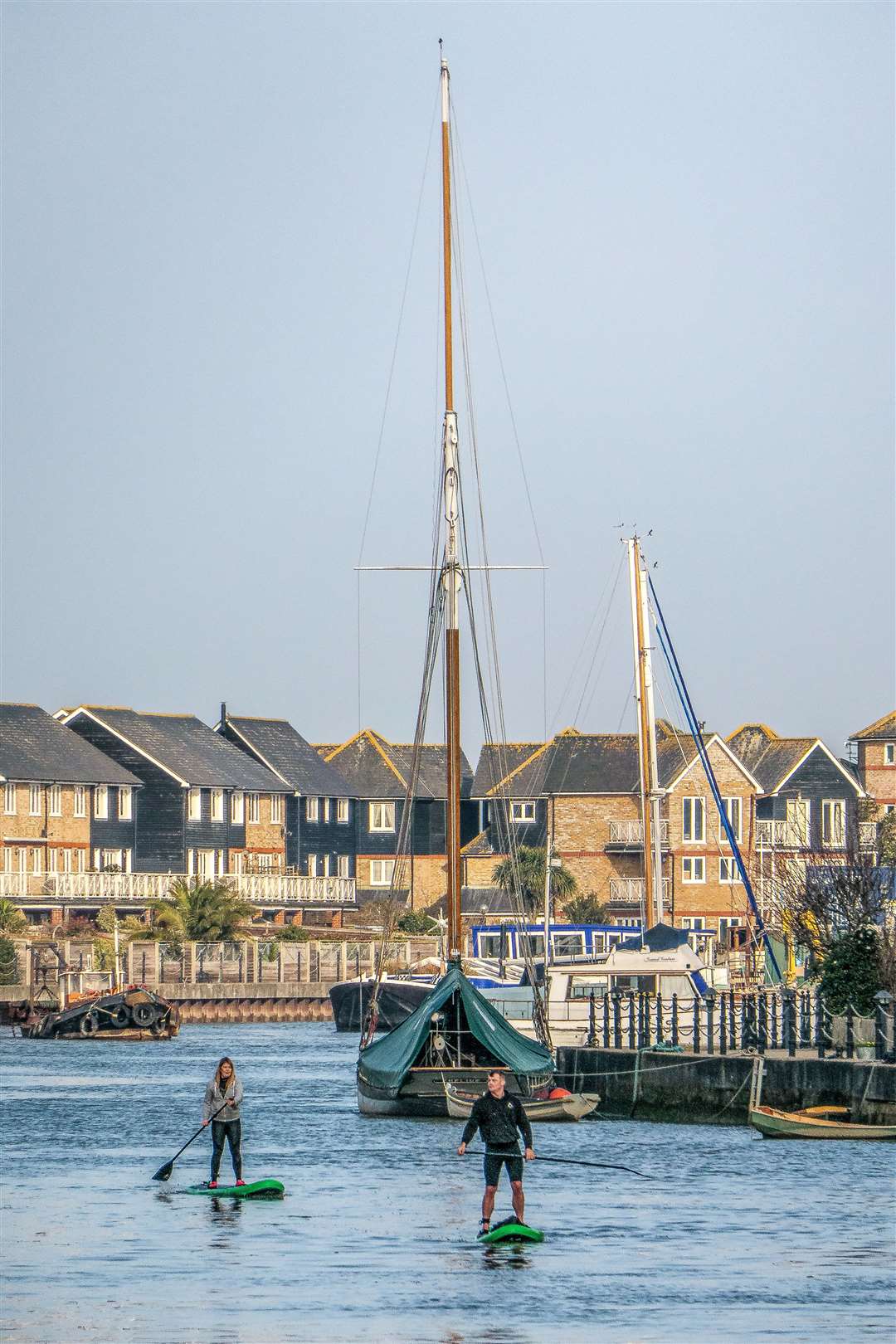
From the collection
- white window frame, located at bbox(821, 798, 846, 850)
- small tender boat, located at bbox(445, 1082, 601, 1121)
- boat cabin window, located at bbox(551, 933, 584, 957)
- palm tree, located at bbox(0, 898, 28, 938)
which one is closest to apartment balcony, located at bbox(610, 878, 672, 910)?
white window frame, located at bbox(821, 798, 846, 850)

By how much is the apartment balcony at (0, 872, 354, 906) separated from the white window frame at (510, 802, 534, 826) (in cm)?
1102

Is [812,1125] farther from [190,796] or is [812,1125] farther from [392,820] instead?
Answer: [392,820]

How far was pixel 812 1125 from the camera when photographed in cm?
3847

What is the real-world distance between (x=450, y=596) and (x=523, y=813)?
77.8 metres

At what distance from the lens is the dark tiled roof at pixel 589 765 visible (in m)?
115

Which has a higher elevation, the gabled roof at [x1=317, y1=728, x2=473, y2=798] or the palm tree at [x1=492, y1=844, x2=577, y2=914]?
the gabled roof at [x1=317, y1=728, x2=473, y2=798]

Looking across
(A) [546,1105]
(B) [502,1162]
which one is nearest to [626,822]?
(A) [546,1105]

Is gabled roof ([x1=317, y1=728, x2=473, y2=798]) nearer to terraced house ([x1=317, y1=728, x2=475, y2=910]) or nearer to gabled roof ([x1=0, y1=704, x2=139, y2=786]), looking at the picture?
terraced house ([x1=317, y1=728, x2=475, y2=910])

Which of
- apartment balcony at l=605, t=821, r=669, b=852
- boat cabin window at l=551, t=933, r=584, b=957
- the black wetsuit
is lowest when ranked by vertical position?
the black wetsuit

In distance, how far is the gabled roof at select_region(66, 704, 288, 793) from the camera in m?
114

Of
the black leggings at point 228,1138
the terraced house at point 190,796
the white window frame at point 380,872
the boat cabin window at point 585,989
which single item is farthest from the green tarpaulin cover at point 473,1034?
the white window frame at point 380,872

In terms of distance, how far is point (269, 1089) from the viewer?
186 ft

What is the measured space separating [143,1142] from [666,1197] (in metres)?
13.6

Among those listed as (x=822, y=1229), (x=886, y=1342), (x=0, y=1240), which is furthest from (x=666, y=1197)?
(x=886, y=1342)
